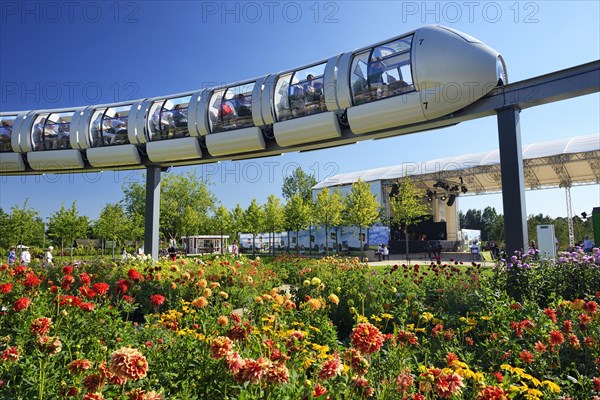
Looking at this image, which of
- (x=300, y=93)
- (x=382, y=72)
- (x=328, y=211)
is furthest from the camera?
(x=328, y=211)

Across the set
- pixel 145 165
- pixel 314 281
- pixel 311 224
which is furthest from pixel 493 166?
pixel 314 281

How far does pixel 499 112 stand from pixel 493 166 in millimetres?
19076

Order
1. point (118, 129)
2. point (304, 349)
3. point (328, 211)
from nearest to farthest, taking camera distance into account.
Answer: point (304, 349)
point (118, 129)
point (328, 211)

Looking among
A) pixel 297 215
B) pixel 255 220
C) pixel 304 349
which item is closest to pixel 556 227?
pixel 297 215

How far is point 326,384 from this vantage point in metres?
1.99

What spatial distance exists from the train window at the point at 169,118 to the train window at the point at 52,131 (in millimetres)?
4177

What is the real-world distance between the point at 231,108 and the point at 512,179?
8.33 meters

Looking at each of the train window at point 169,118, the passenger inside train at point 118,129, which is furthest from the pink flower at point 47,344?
the passenger inside train at point 118,129

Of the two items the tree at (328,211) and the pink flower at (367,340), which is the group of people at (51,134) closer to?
the pink flower at (367,340)

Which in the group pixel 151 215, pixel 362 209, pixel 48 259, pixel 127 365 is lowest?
pixel 48 259

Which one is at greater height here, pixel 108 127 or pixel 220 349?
pixel 108 127

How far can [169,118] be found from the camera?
1338 cm

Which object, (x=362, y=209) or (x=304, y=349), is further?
(x=362, y=209)

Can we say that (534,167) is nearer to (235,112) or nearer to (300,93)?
(300,93)
